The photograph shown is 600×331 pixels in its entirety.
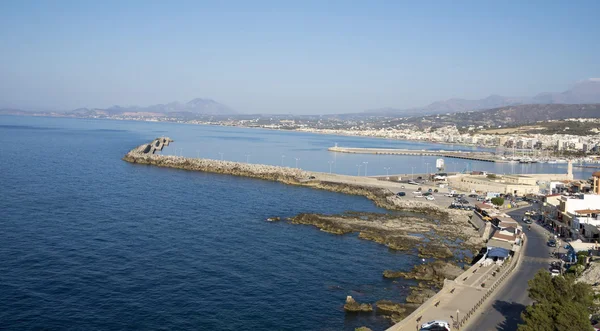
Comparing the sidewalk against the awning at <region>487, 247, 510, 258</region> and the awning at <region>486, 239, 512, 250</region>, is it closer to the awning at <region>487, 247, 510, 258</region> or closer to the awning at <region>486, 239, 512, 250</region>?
the awning at <region>487, 247, 510, 258</region>

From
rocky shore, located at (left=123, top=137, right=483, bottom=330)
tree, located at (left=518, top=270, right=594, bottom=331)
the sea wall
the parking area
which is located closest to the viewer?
tree, located at (left=518, top=270, right=594, bottom=331)

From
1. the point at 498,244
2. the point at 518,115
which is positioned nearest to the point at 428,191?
the point at 498,244

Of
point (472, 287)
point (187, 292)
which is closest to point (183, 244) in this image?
point (187, 292)

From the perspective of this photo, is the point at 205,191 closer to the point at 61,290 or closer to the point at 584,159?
the point at 61,290

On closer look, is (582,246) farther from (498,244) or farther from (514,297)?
(514,297)

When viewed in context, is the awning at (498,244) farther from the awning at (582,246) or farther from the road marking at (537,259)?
the awning at (582,246)

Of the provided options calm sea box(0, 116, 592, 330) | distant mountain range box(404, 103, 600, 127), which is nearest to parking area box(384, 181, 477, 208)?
calm sea box(0, 116, 592, 330)

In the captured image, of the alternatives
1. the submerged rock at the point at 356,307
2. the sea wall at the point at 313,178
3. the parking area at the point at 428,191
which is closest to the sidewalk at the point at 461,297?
the submerged rock at the point at 356,307

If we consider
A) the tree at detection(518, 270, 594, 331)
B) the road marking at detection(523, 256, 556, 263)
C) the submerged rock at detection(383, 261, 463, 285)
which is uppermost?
the tree at detection(518, 270, 594, 331)
